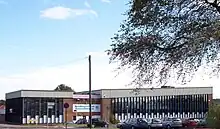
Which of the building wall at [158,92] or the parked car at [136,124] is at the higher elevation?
the building wall at [158,92]

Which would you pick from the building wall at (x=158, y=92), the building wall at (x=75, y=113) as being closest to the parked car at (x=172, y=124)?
the building wall at (x=158, y=92)

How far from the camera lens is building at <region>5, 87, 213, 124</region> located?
104 metres

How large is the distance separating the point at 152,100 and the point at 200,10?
102950 mm

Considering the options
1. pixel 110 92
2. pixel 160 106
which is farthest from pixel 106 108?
pixel 160 106

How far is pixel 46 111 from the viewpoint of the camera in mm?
104250

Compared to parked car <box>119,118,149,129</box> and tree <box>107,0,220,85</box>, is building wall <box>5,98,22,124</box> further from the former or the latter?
tree <box>107,0,220,85</box>

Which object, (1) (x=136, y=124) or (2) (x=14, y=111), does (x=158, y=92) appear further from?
(1) (x=136, y=124)

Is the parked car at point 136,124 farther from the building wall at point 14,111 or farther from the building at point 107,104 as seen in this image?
the building wall at point 14,111

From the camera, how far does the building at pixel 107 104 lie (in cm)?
10394

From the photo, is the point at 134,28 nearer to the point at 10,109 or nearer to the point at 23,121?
the point at 23,121

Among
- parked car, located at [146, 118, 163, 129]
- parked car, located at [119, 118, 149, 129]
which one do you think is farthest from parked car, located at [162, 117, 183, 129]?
parked car, located at [119, 118, 149, 129]

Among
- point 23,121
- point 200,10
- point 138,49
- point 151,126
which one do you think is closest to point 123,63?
point 138,49

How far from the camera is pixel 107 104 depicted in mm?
111938

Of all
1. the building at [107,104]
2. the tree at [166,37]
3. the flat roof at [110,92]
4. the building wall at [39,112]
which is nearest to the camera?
the tree at [166,37]
